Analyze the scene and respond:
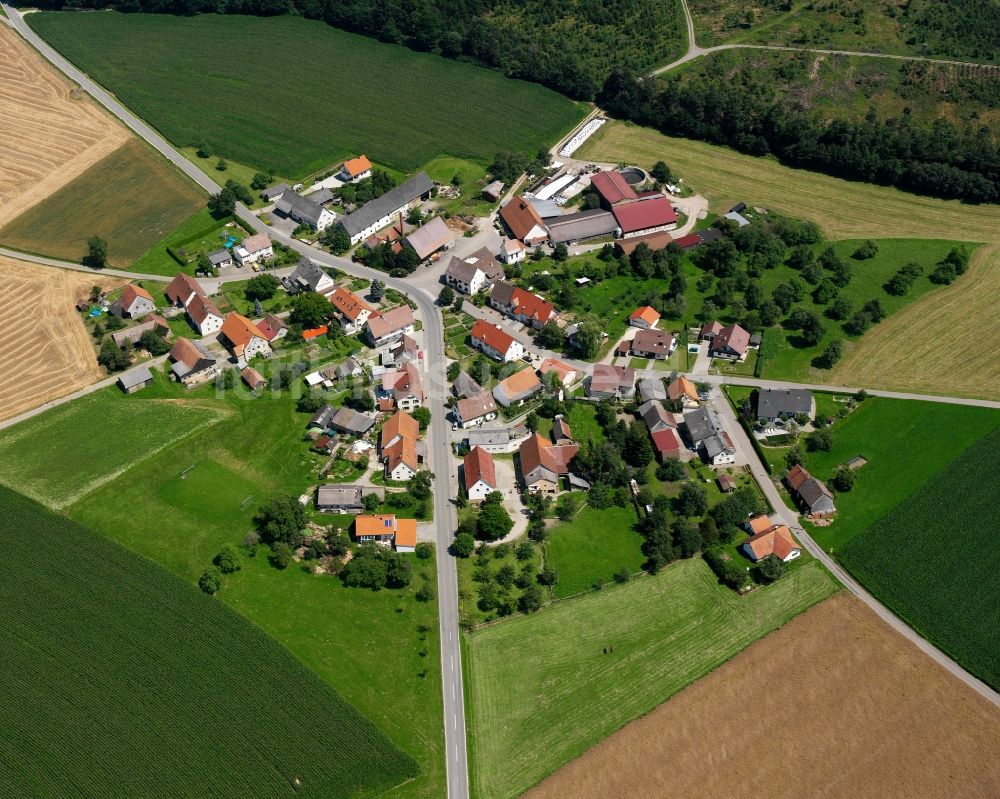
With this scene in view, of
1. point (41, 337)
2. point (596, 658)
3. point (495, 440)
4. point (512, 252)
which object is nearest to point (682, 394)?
point (495, 440)

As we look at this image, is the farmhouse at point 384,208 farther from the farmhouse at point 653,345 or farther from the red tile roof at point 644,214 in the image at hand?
the farmhouse at point 653,345

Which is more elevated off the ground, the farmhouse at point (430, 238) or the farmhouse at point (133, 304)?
the farmhouse at point (430, 238)

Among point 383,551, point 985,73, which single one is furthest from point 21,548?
point 985,73

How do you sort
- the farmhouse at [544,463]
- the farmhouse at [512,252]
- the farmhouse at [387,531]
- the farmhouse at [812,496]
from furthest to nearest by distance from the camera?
1. the farmhouse at [512,252]
2. the farmhouse at [544,463]
3. the farmhouse at [812,496]
4. the farmhouse at [387,531]

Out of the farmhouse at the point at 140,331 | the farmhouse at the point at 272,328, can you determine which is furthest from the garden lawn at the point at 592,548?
the farmhouse at the point at 140,331

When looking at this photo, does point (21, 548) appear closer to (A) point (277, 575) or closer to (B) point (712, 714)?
(A) point (277, 575)

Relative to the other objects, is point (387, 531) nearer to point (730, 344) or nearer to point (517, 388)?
point (517, 388)

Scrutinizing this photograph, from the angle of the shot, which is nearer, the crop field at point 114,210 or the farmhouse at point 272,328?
the farmhouse at point 272,328

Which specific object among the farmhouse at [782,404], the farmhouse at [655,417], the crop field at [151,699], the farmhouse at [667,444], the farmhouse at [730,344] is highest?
the farmhouse at [730,344]
